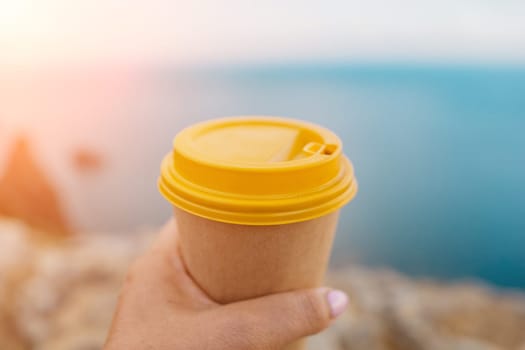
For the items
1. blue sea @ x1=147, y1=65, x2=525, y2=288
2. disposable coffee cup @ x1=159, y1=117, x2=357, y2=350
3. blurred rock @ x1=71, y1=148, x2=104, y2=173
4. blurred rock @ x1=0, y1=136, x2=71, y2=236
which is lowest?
blurred rock @ x1=0, y1=136, x2=71, y2=236

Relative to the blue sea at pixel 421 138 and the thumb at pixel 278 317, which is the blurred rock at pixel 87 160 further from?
the thumb at pixel 278 317

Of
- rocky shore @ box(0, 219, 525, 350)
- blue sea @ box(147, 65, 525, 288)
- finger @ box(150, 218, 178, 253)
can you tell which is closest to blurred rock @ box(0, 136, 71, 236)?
rocky shore @ box(0, 219, 525, 350)

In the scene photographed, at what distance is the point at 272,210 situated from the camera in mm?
607

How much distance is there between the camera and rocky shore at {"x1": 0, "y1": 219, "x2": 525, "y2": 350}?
1.70 metres

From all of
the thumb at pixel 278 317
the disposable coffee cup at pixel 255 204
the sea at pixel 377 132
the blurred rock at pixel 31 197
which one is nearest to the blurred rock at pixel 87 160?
the sea at pixel 377 132

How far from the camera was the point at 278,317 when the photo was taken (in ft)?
2.22

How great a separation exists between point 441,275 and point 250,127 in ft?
6.06

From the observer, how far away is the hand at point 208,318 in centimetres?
66

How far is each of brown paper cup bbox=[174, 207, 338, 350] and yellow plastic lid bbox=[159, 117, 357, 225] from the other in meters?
0.03

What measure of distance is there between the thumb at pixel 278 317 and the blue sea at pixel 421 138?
1.42 m

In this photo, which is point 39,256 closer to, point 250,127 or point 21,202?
point 21,202

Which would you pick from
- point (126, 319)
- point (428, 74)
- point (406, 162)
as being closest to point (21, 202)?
point (126, 319)

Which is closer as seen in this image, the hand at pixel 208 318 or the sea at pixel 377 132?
the hand at pixel 208 318

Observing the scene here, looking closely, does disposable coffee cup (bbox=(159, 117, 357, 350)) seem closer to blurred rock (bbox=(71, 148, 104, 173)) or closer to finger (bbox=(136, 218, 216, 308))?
finger (bbox=(136, 218, 216, 308))
